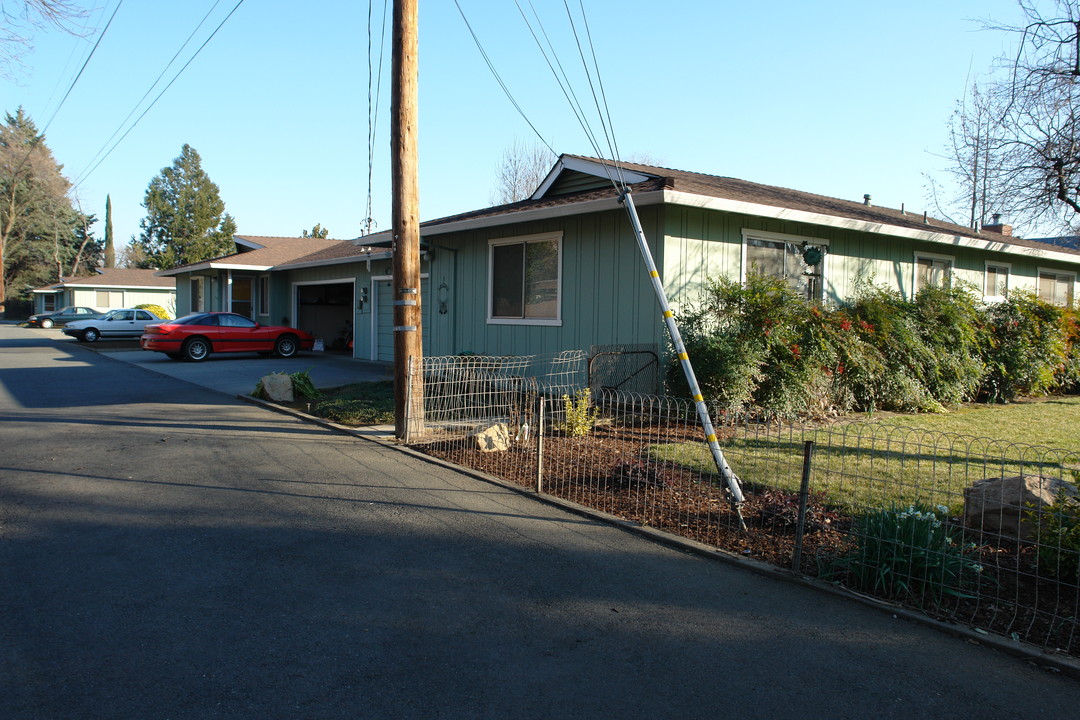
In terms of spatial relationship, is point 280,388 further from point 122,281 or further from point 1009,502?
point 122,281

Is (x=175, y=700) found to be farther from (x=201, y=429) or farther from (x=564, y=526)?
(x=201, y=429)

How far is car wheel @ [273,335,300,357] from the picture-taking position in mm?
21781

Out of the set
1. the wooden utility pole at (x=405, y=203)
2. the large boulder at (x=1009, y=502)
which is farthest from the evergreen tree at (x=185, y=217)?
the large boulder at (x=1009, y=502)

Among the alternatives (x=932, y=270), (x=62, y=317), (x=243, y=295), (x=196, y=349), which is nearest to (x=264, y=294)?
(x=243, y=295)

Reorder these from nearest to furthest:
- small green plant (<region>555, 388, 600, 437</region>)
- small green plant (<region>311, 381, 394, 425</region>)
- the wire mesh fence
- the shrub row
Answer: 1. the wire mesh fence
2. small green plant (<region>555, 388, 600, 437</region>)
3. the shrub row
4. small green plant (<region>311, 381, 394, 425</region>)

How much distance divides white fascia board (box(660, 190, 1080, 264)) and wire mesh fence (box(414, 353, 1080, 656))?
9.19 feet

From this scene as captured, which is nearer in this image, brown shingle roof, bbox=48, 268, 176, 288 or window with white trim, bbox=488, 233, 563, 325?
window with white trim, bbox=488, 233, 563, 325

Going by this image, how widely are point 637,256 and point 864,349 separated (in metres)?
3.55

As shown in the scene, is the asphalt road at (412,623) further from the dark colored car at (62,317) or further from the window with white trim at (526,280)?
the dark colored car at (62,317)

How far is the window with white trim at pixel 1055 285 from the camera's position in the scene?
58.6ft

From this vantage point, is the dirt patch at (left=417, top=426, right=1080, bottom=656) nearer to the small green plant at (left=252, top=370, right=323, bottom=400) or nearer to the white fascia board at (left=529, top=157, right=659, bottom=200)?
the white fascia board at (left=529, top=157, right=659, bottom=200)

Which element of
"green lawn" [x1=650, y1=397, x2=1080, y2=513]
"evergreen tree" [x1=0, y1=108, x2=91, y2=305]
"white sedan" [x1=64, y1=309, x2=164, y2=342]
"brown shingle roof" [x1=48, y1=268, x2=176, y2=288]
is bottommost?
"green lawn" [x1=650, y1=397, x2=1080, y2=513]

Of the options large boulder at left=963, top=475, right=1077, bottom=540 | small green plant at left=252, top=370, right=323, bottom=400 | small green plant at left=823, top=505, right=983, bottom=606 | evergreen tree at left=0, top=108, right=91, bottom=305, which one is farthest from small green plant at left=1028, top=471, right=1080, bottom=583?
evergreen tree at left=0, top=108, right=91, bottom=305

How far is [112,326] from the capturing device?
3025cm
